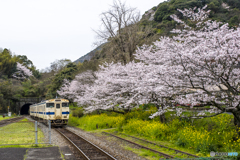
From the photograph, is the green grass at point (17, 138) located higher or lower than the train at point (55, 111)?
lower

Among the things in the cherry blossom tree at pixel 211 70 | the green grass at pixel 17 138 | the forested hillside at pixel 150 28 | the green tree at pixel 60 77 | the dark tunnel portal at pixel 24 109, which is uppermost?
the forested hillside at pixel 150 28

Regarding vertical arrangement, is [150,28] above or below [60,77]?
above

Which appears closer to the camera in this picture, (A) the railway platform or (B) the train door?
(A) the railway platform

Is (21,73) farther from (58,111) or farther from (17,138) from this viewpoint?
(17,138)

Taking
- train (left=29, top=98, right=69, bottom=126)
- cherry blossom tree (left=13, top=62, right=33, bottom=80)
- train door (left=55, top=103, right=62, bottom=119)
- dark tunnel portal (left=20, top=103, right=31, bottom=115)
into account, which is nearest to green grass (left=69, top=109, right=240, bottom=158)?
train (left=29, top=98, right=69, bottom=126)

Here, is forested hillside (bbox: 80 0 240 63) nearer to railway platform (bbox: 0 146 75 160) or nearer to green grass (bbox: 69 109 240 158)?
green grass (bbox: 69 109 240 158)

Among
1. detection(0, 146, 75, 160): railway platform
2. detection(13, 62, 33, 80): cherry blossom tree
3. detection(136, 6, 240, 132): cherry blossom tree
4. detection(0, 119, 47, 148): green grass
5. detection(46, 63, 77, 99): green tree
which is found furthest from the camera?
detection(13, 62, 33, 80): cherry blossom tree

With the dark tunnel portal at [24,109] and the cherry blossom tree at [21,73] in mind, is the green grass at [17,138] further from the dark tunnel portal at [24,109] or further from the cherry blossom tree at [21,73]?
the cherry blossom tree at [21,73]

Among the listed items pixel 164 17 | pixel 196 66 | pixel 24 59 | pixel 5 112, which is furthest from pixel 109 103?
pixel 24 59

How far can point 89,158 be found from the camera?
8.23m

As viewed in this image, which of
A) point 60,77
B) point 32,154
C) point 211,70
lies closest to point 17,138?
point 32,154

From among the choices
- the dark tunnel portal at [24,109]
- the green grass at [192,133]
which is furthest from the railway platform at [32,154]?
the dark tunnel portal at [24,109]

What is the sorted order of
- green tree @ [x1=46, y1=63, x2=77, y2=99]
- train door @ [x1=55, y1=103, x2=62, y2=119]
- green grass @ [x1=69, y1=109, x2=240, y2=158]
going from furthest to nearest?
green tree @ [x1=46, y1=63, x2=77, y2=99]
train door @ [x1=55, y1=103, x2=62, y2=119]
green grass @ [x1=69, y1=109, x2=240, y2=158]

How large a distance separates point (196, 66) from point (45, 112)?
55.0 ft
